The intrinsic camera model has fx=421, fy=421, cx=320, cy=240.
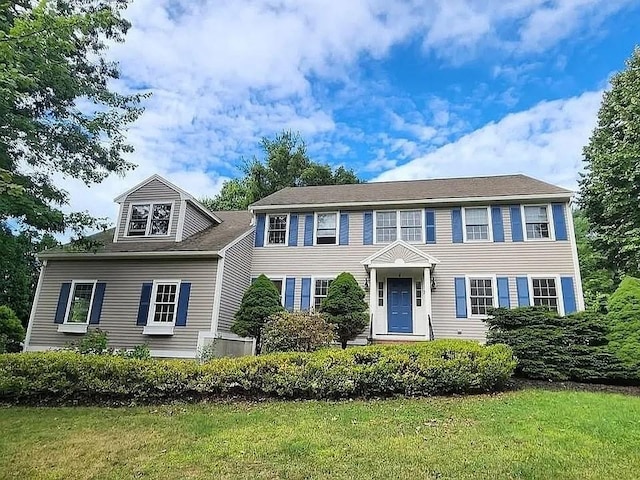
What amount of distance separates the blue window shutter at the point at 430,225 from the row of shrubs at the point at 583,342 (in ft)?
16.0

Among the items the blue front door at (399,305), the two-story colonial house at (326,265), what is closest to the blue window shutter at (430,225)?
the two-story colonial house at (326,265)

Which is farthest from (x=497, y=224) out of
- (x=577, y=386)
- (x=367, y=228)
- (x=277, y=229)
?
(x=277, y=229)

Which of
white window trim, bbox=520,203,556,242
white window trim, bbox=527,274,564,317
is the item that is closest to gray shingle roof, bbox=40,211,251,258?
white window trim, bbox=520,203,556,242

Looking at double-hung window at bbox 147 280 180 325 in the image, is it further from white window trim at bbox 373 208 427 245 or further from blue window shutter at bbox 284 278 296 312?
white window trim at bbox 373 208 427 245

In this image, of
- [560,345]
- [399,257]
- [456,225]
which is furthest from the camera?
[456,225]

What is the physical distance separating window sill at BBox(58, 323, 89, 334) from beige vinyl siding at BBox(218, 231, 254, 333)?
14.9 feet

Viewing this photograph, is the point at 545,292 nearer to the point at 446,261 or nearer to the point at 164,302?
the point at 446,261

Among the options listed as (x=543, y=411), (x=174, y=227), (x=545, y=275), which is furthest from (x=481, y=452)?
(x=174, y=227)

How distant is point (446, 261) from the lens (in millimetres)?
14477

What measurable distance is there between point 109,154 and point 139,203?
6.52 ft

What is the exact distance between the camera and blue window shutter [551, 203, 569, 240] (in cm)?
1381

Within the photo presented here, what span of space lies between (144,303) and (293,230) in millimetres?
5793

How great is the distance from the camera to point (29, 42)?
245 inches

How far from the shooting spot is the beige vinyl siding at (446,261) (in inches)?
539
